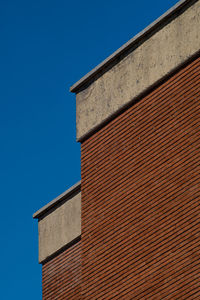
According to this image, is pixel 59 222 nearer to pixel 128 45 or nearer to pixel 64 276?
pixel 64 276

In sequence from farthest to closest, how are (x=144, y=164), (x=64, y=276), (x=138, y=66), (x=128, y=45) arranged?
(x=64, y=276) < (x=128, y=45) < (x=138, y=66) < (x=144, y=164)

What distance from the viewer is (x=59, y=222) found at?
849 inches

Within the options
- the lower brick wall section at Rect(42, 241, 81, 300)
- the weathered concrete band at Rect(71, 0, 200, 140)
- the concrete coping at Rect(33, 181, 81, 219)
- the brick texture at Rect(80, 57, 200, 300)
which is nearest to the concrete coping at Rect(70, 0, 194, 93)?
the weathered concrete band at Rect(71, 0, 200, 140)

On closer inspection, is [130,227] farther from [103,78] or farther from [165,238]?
[103,78]

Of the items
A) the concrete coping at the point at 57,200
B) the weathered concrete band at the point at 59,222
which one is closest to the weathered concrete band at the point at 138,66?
the concrete coping at the point at 57,200

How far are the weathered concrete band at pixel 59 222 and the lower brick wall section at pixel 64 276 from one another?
274mm

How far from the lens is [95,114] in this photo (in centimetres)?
1914

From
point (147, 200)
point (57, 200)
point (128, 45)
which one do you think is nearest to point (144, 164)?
point (147, 200)

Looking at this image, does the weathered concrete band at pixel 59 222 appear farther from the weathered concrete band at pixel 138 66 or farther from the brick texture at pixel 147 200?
the weathered concrete band at pixel 138 66

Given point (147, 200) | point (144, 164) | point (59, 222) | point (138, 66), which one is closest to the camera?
point (147, 200)

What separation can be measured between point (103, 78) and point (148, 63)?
1.56 metres

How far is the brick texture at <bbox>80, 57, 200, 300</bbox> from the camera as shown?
1582 cm

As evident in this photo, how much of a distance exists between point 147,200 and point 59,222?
5.23 metres

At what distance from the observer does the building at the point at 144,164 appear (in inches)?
629
